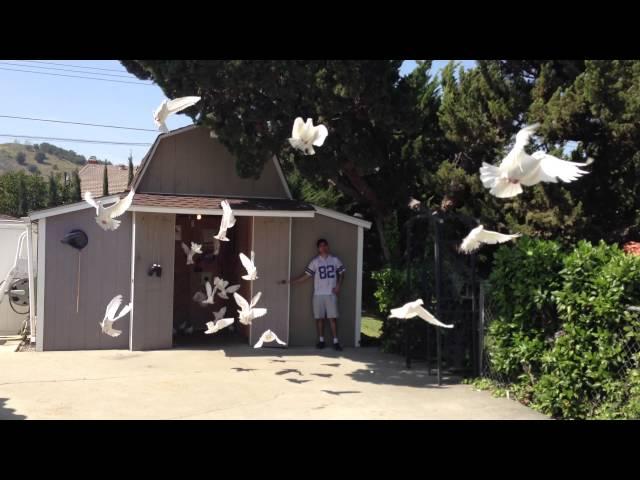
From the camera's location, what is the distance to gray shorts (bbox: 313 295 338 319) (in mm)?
10008

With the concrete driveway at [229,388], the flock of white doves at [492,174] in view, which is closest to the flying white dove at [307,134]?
the flock of white doves at [492,174]

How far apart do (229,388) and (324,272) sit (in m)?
3.38

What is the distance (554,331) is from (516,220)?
332cm

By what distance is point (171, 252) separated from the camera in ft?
32.3

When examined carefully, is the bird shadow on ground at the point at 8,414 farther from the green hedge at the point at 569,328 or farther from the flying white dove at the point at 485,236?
the green hedge at the point at 569,328

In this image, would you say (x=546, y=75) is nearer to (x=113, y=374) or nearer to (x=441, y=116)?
(x=441, y=116)

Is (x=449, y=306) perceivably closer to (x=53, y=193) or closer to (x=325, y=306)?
(x=325, y=306)

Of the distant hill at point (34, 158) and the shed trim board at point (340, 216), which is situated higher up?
the distant hill at point (34, 158)

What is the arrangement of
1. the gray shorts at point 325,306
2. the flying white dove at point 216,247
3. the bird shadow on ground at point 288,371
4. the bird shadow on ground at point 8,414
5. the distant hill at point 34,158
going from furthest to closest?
1. the distant hill at point 34,158
2. the flying white dove at point 216,247
3. the gray shorts at point 325,306
4. the bird shadow on ground at point 288,371
5. the bird shadow on ground at point 8,414

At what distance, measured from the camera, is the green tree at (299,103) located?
8.23 metres

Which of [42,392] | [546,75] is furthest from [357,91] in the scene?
[42,392]

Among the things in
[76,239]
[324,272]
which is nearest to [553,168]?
[324,272]

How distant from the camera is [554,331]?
6.26 metres

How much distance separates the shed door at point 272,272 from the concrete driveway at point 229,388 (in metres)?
0.60
